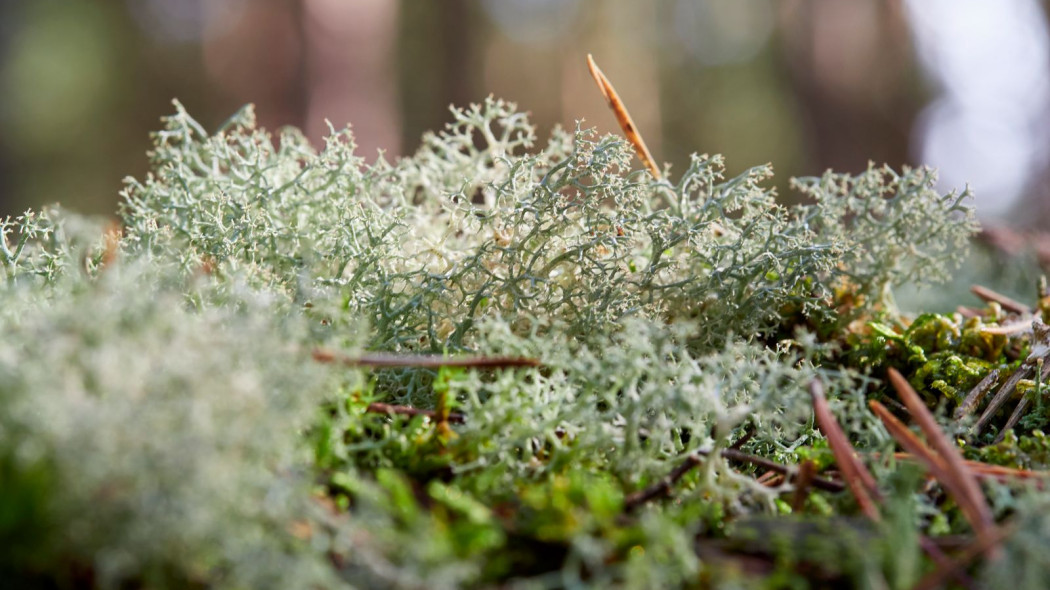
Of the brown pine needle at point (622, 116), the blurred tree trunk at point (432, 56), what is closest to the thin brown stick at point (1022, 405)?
the brown pine needle at point (622, 116)

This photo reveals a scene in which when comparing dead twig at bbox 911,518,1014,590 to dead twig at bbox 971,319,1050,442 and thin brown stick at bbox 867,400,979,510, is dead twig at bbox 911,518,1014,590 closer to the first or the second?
thin brown stick at bbox 867,400,979,510

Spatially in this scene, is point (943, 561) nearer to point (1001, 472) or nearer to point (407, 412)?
point (1001, 472)

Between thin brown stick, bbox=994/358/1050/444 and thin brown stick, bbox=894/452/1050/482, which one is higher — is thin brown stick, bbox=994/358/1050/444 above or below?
above

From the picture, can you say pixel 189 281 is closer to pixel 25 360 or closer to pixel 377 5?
pixel 25 360

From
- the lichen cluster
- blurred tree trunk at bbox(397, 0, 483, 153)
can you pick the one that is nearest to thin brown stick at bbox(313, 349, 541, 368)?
the lichen cluster

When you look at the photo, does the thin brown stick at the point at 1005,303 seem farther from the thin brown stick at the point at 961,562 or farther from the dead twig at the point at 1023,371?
the thin brown stick at the point at 961,562

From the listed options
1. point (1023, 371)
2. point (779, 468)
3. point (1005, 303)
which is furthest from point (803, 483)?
point (1005, 303)

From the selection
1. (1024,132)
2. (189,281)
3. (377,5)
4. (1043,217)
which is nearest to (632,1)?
(377,5)
